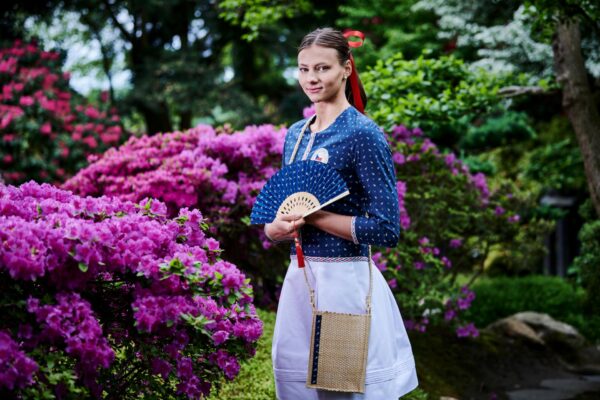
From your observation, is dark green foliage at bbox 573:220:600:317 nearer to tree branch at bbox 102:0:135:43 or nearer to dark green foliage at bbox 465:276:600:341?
dark green foliage at bbox 465:276:600:341

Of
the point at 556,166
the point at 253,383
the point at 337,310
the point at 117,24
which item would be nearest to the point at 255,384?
the point at 253,383

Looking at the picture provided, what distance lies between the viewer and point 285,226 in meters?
2.18

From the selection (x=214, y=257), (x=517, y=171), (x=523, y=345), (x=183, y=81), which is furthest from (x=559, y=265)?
→ (x=214, y=257)

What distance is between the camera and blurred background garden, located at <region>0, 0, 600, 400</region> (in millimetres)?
2148

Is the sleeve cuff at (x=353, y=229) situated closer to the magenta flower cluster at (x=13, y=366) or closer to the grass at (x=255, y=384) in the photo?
the magenta flower cluster at (x=13, y=366)

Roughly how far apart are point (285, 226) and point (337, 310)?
0.31 metres

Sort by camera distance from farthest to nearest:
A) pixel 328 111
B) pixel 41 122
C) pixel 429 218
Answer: pixel 41 122 < pixel 429 218 < pixel 328 111

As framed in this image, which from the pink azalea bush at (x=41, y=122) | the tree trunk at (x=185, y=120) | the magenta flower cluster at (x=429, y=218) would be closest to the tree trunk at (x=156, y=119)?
the tree trunk at (x=185, y=120)

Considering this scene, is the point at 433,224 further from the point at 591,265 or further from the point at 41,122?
the point at 41,122

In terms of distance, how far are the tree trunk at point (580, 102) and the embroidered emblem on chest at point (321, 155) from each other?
3709 mm

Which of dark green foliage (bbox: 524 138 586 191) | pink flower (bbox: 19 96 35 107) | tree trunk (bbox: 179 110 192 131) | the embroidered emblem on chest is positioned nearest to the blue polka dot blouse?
the embroidered emblem on chest

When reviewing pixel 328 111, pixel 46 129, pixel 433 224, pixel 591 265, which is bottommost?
pixel 591 265

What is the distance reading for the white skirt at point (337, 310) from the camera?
7.09 ft

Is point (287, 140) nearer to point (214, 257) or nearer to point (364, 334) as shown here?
point (214, 257)
